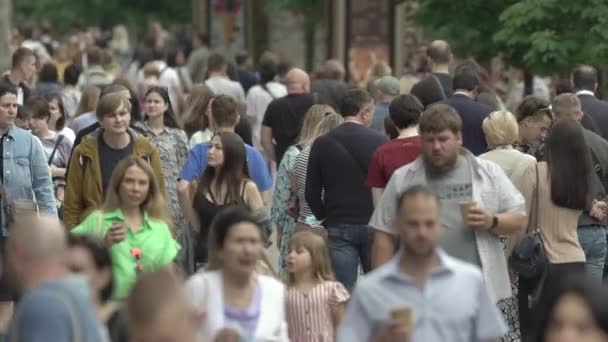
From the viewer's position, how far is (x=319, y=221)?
13.4 m

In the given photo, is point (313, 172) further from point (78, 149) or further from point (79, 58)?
A: point (79, 58)

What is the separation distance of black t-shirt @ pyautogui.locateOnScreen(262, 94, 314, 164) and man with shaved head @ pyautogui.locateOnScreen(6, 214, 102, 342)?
36.3ft

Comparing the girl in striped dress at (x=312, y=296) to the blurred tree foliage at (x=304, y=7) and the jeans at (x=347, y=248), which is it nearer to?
the jeans at (x=347, y=248)

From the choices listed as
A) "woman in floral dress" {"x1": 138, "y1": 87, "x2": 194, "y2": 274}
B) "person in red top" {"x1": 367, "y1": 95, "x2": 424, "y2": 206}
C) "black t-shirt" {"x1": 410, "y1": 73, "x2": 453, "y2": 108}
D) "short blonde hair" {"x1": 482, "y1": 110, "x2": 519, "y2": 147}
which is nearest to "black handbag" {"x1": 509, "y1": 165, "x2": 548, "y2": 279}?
"short blonde hair" {"x1": 482, "y1": 110, "x2": 519, "y2": 147}

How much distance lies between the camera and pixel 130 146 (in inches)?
511

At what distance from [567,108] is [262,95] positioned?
808 cm

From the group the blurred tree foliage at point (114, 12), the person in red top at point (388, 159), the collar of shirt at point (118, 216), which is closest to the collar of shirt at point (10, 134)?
the person in red top at point (388, 159)

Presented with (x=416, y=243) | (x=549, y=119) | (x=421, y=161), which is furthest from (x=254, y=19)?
(x=416, y=243)

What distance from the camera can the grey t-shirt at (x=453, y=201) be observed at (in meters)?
10.7

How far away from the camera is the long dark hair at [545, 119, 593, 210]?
12.4 m

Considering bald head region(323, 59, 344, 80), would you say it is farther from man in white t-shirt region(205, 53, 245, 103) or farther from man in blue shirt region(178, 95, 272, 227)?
man in blue shirt region(178, 95, 272, 227)

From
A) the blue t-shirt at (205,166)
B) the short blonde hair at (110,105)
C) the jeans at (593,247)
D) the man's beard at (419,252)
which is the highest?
the short blonde hair at (110,105)

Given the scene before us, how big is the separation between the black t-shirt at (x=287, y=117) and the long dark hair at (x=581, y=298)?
10558 mm

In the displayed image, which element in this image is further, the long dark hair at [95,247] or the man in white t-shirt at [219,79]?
the man in white t-shirt at [219,79]
